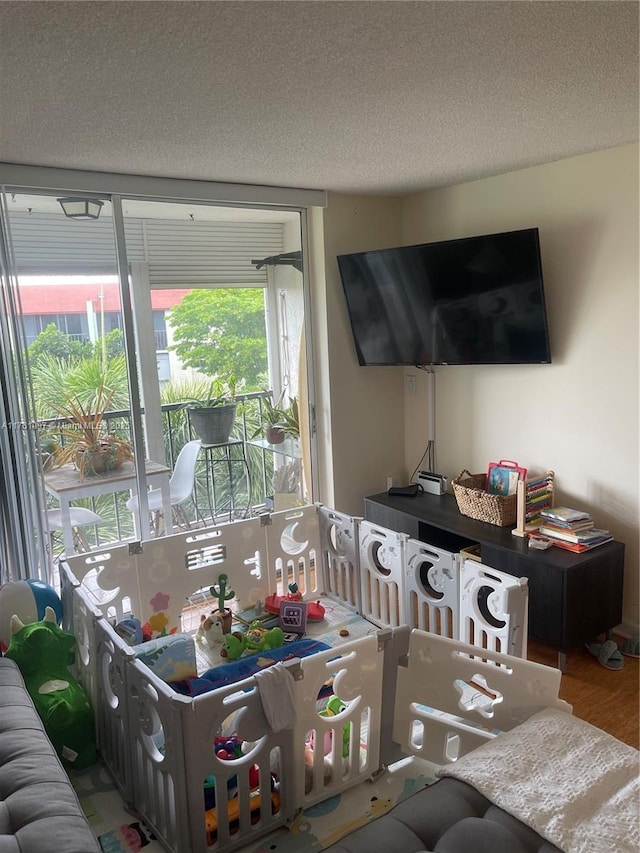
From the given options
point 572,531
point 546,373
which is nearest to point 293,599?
point 572,531

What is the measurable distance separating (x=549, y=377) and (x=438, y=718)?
1.89 metres

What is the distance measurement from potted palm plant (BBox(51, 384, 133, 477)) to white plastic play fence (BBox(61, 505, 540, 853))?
0.66 metres

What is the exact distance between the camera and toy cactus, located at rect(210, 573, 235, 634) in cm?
280

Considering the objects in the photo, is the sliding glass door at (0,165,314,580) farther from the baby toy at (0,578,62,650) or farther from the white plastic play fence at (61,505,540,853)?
the white plastic play fence at (61,505,540,853)

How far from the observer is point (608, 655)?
295 cm

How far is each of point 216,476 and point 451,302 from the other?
1.56 m

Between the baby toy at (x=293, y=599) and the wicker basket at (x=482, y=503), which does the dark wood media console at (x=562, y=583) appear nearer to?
the wicker basket at (x=482, y=503)

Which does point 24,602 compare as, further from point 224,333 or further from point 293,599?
point 224,333

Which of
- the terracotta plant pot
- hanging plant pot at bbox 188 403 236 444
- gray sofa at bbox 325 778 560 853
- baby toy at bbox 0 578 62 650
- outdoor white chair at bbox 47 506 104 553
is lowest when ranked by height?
gray sofa at bbox 325 778 560 853

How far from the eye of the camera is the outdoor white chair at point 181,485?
11.3ft

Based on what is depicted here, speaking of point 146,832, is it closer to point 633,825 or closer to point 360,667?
point 360,667

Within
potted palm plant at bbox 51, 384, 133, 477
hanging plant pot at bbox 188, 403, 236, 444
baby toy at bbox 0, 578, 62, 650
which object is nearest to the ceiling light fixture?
potted palm plant at bbox 51, 384, 133, 477

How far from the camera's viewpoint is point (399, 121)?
2320 millimetres

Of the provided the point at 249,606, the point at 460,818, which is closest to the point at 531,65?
the point at 460,818
